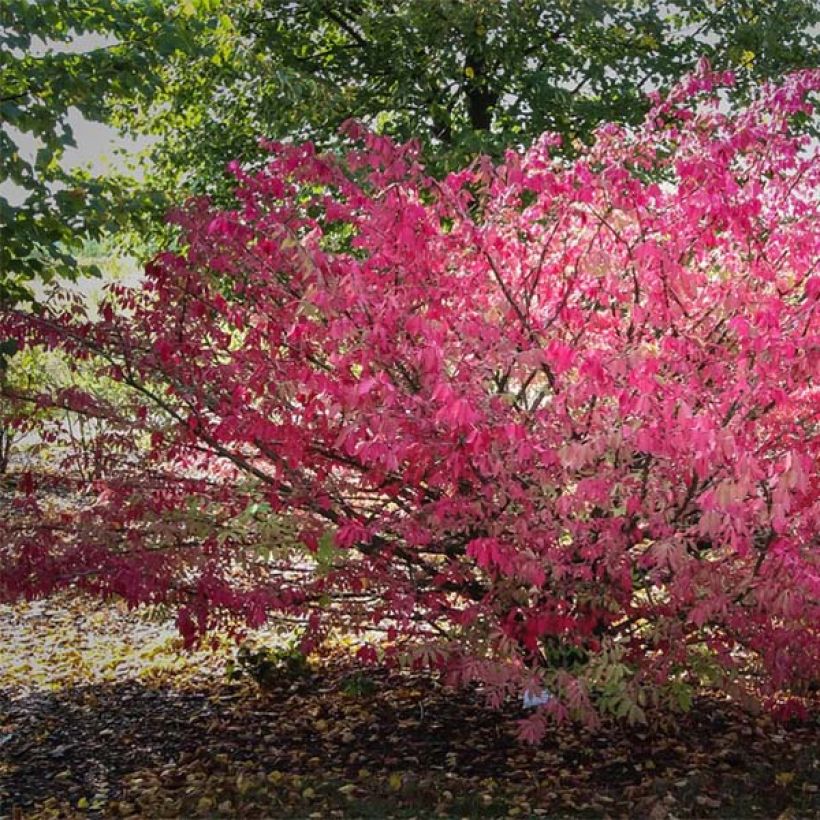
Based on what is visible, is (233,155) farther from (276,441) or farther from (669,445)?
(669,445)

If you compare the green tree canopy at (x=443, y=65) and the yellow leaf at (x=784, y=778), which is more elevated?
the green tree canopy at (x=443, y=65)

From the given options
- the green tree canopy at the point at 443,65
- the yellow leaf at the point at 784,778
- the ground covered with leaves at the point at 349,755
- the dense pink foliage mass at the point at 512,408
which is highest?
the green tree canopy at the point at 443,65

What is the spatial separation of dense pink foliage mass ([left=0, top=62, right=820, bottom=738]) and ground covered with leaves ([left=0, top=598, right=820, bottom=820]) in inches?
12.0

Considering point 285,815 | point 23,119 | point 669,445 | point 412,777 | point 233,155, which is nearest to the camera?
point 669,445

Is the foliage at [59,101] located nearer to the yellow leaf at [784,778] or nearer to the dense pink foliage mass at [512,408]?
the dense pink foliage mass at [512,408]

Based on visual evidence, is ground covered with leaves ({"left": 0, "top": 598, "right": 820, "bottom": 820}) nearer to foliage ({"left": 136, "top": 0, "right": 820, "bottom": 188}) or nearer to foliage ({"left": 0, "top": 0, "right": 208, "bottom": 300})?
foliage ({"left": 0, "top": 0, "right": 208, "bottom": 300})

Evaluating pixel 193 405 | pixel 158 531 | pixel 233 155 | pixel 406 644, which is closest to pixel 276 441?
pixel 193 405

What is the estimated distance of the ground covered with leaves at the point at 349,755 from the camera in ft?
12.3

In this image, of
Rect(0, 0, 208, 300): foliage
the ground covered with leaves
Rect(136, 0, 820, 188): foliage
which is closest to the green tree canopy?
Rect(136, 0, 820, 188): foliage

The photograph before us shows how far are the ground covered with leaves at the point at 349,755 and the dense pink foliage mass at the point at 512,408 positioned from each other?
0.31 m

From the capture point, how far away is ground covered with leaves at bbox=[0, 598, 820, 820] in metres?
3.76

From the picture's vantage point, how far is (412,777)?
3.96 m

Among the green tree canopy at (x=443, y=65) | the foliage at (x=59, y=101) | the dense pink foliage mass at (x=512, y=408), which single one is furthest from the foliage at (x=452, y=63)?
the dense pink foliage mass at (x=512, y=408)

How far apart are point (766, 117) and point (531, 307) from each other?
1.07 m
